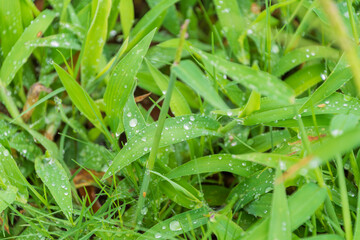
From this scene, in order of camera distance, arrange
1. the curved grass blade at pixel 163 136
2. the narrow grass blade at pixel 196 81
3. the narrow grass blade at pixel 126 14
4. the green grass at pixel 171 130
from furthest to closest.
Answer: the narrow grass blade at pixel 126 14, the curved grass blade at pixel 163 136, the green grass at pixel 171 130, the narrow grass blade at pixel 196 81

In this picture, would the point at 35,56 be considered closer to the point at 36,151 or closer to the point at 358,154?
the point at 36,151

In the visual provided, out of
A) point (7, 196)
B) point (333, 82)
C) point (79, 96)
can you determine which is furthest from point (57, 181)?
point (333, 82)

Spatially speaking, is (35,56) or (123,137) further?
(35,56)

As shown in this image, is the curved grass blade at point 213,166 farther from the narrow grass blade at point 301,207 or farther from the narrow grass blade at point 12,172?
the narrow grass blade at point 12,172

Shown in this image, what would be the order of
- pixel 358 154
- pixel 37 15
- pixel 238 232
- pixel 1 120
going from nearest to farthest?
pixel 238 232
pixel 358 154
pixel 1 120
pixel 37 15

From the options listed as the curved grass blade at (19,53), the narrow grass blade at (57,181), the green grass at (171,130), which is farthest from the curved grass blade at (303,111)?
the curved grass blade at (19,53)

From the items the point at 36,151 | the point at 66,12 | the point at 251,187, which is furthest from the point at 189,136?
the point at 66,12
